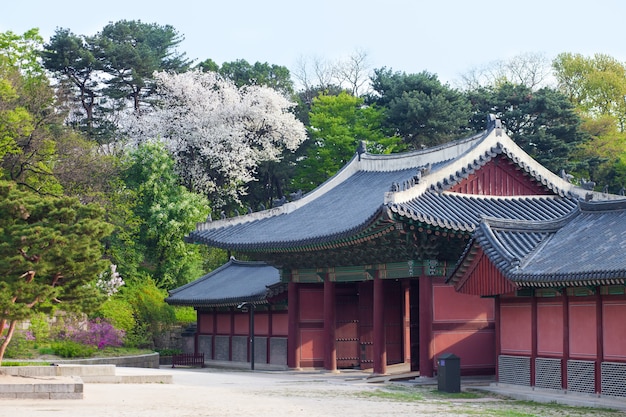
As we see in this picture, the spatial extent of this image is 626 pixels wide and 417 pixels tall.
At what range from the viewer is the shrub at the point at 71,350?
3462 cm

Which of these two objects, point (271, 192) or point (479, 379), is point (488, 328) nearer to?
point (479, 379)

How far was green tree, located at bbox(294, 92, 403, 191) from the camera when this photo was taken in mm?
61656

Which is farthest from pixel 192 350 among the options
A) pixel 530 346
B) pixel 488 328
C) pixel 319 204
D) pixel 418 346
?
pixel 530 346

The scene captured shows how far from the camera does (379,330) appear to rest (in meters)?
30.7

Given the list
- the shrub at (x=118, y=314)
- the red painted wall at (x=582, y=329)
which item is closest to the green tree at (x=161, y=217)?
the shrub at (x=118, y=314)

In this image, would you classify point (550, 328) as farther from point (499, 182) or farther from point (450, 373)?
point (499, 182)

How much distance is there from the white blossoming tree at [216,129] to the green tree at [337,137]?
1.64m

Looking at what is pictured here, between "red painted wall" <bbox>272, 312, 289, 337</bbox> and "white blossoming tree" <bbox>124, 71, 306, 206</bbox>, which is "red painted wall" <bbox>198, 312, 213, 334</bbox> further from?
"white blossoming tree" <bbox>124, 71, 306, 206</bbox>

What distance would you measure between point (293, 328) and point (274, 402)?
1316cm

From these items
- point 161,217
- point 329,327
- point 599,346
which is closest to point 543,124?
point 161,217

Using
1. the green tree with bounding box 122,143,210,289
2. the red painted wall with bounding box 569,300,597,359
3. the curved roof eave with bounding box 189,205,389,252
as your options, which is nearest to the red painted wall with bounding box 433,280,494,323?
the curved roof eave with bounding box 189,205,389,252

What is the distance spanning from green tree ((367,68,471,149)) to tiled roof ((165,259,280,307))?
1979 cm

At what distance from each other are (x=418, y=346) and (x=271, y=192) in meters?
36.8

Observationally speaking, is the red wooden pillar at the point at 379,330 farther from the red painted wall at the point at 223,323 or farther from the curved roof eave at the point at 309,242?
the red painted wall at the point at 223,323
